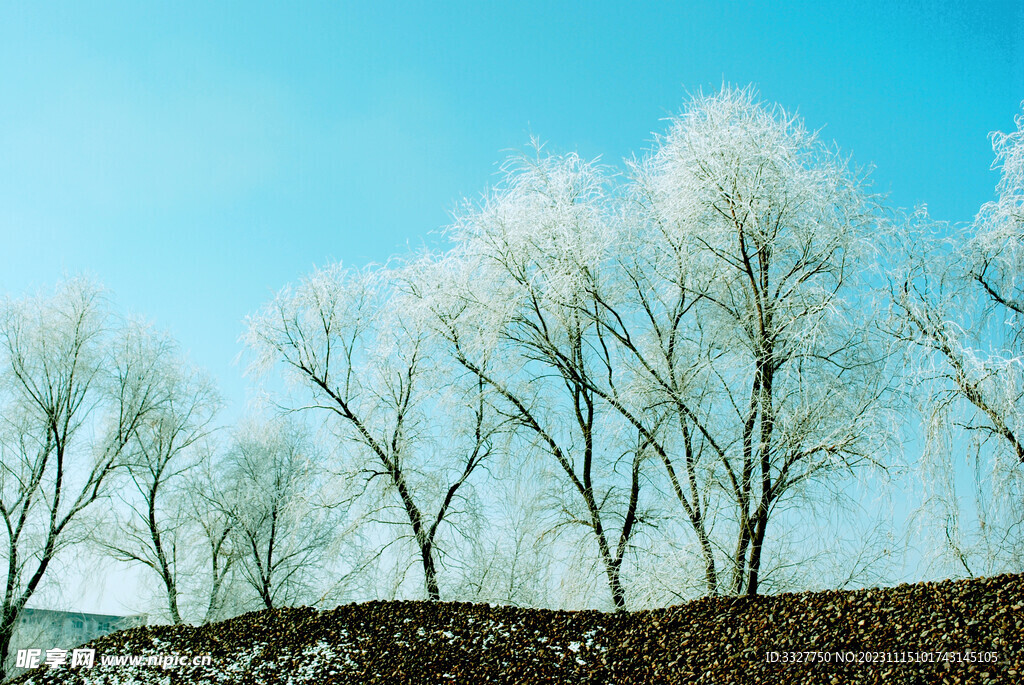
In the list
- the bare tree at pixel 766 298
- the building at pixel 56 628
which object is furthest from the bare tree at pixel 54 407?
the bare tree at pixel 766 298

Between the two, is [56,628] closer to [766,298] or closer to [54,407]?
[54,407]

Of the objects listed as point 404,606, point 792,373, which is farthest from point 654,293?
point 404,606

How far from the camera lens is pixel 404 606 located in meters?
7.86

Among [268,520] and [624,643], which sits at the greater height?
[268,520]

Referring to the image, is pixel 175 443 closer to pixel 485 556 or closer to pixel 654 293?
pixel 485 556

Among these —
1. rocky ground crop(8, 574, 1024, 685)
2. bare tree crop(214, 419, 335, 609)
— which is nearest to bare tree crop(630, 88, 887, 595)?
rocky ground crop(8, 574, 1024, 685)

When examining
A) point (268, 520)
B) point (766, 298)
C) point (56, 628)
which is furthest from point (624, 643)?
point (56, 628)

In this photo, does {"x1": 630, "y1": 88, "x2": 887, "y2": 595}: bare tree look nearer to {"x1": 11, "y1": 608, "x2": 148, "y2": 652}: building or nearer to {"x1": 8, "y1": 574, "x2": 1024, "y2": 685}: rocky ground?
{"x1": 8, "y1": 574, "x2": 1024, "y2": 685}: rocky ground

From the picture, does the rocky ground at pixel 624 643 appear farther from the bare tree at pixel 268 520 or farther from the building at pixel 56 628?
the building at pixel 56 628

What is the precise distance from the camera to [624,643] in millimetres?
6395

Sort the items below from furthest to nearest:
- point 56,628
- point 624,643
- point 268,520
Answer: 1. point 56,628
2. point 268,520
3. point 624,643

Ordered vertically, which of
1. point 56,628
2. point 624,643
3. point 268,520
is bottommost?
point 624,643

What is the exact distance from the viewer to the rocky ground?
17.2ft

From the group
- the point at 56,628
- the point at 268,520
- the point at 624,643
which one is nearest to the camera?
the point at 624,643
